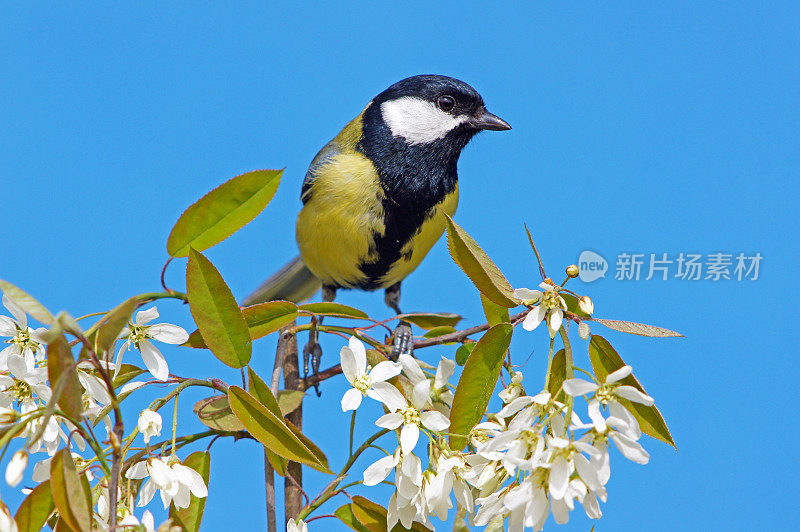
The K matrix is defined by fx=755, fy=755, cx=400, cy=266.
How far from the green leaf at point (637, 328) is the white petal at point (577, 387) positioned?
118 millimetres

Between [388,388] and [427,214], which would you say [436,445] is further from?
[427,214]

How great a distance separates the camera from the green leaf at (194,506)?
875 mm

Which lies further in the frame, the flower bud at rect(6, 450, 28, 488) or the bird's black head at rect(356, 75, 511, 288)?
the bird's black head at rect(356, 75, 511, 288)

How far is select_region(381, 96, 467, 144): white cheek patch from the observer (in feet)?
5.99

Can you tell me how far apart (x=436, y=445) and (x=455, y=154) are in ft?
3.83

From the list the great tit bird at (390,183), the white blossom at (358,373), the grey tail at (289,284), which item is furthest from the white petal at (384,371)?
the grey tail at (289,284)

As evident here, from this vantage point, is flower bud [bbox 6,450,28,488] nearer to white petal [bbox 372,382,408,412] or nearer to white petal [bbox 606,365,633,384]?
white petal [bbox 372,382,408,412]

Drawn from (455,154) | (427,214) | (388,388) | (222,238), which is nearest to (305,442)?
(388,388)


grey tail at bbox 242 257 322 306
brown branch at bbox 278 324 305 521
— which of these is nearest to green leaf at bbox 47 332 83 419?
brown branch at bbox 278 324 305 521

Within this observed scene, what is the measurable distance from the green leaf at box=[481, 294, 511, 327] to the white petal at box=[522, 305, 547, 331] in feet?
0.29

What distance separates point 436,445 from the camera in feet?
2.76

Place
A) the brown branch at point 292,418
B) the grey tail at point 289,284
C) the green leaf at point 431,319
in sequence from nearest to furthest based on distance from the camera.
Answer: the brown branch at point 292,418, the green leaf at point 431,319, the grey tail at point 289,284

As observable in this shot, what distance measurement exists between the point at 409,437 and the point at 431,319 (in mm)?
461

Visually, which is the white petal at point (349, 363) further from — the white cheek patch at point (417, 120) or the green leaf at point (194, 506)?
the white cheek patch at point (417, 120)
